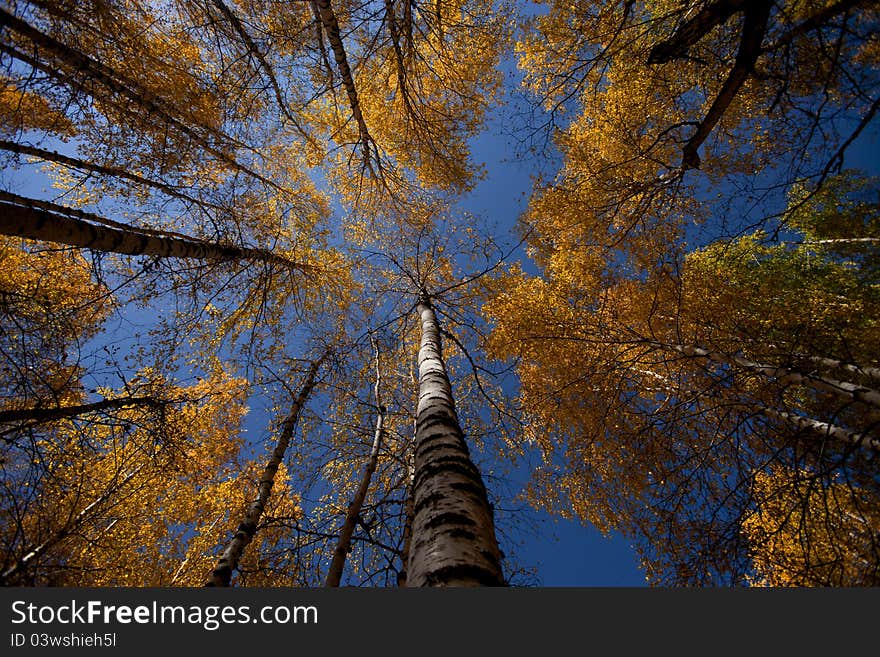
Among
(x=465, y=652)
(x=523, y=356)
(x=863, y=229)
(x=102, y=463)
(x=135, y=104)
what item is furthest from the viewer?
(x=863, y=229)

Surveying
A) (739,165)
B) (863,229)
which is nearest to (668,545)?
(739,165)

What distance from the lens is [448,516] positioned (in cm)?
135

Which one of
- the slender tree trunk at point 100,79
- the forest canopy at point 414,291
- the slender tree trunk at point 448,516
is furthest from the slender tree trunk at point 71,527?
the slender tree trunk at point 100,79

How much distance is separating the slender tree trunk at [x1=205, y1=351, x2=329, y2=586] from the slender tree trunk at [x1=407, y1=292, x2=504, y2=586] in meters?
2.19

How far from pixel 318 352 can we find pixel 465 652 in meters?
4.91

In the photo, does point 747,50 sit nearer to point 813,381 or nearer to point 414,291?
point 813,381

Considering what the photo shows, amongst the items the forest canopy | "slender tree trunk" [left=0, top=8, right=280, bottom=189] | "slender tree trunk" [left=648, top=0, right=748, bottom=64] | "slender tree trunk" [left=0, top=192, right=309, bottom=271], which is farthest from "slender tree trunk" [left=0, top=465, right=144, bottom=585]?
"slender tree trunk" [left=648, top=0, right=748, bottom=64]

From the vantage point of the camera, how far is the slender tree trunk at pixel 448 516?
1.11 m

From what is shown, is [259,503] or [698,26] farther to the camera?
A: [259,503]

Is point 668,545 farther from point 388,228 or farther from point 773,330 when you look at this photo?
point 388,228

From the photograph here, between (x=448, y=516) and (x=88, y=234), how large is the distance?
11.4ft

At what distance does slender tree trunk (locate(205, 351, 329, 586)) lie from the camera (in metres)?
2.71

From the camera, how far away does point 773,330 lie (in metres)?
4.79

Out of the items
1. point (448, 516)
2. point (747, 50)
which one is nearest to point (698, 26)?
point (747, 50)
